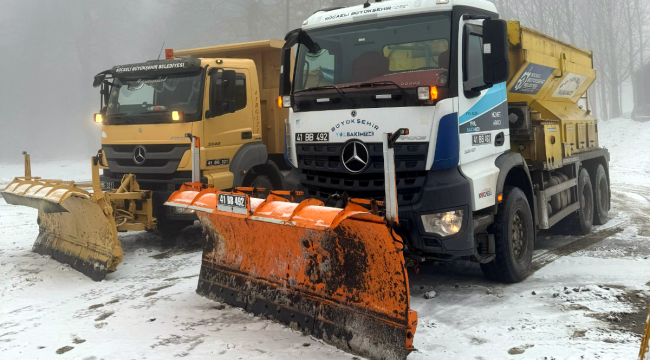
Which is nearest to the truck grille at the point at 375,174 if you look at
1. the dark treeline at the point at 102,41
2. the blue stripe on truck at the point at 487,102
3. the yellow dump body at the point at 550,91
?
the blue stripe on truck at the point at 487,102

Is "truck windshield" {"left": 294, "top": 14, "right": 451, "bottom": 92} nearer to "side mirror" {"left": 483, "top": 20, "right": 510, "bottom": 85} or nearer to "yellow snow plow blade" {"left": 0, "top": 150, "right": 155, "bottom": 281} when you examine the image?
"side mirror" {"left": 483, "top": 20, "right": 510, "bottom": 85}

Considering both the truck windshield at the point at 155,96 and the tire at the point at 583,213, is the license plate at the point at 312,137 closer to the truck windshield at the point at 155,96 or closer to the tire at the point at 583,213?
the truck windshield at the point at 155,96

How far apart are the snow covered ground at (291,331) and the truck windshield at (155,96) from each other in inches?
82.3

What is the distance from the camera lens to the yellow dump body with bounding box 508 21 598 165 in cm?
703

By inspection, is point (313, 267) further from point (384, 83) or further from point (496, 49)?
point (496, 49)

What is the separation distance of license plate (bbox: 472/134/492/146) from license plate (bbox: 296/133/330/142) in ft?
4.67

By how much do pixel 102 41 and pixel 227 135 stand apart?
148 ft

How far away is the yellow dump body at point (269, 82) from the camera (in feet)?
31.1

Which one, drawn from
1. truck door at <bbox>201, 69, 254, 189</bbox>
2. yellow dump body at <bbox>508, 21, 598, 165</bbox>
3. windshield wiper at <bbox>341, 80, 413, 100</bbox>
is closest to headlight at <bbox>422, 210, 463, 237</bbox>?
windshield wiper at <bbox>341, 80, 413, 100</bbox>

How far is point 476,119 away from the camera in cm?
552

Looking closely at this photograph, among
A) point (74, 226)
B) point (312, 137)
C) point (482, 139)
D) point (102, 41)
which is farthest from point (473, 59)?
point (102, 41)

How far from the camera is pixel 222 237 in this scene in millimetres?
5844

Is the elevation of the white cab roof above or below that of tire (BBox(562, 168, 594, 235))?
above

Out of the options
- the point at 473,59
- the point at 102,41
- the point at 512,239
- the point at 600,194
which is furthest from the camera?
the point at 102,41
